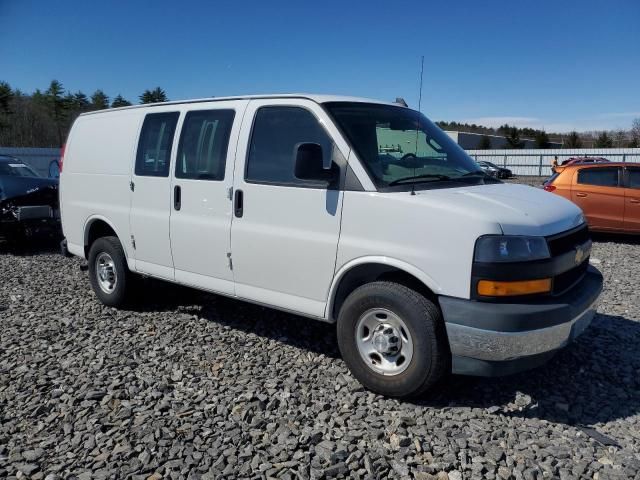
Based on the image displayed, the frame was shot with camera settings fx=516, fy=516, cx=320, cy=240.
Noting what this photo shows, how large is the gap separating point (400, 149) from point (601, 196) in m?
8.06

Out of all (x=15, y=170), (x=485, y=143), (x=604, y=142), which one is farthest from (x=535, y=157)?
(x=15, y=170)

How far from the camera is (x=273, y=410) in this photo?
356 centimetres

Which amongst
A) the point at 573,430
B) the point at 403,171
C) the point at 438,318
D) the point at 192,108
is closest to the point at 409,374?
the point at 438,318

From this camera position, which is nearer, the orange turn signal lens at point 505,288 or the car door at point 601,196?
the orange turn signal lens at point 505,288

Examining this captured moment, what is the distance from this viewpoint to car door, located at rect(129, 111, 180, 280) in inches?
195

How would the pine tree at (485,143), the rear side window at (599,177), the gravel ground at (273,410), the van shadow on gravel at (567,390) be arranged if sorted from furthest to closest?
1. the pine tree at (485,143)
2. the rear side window at (599,177)
3. the van shadow on gravel at (567,390)
4. the gravel ground at (273,410)

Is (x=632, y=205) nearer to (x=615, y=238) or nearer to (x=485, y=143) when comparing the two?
(x=615, y=238)

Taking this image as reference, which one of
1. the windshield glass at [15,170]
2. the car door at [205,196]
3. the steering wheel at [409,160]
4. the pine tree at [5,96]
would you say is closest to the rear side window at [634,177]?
the steering wheel at [409,160]

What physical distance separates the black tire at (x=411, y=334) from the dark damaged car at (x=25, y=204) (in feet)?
24.7

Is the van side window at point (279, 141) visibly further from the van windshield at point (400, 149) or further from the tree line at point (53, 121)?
the tree line at point (53, 121)

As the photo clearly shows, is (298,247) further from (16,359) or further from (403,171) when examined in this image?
(16,359)

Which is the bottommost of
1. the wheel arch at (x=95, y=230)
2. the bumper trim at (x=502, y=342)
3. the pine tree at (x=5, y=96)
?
the bumper trim at (x=502, y=342)

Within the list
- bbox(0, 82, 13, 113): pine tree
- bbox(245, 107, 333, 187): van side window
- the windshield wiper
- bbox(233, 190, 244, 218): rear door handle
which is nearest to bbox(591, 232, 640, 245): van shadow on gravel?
the windshield wiper

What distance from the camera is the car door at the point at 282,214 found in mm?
3838
